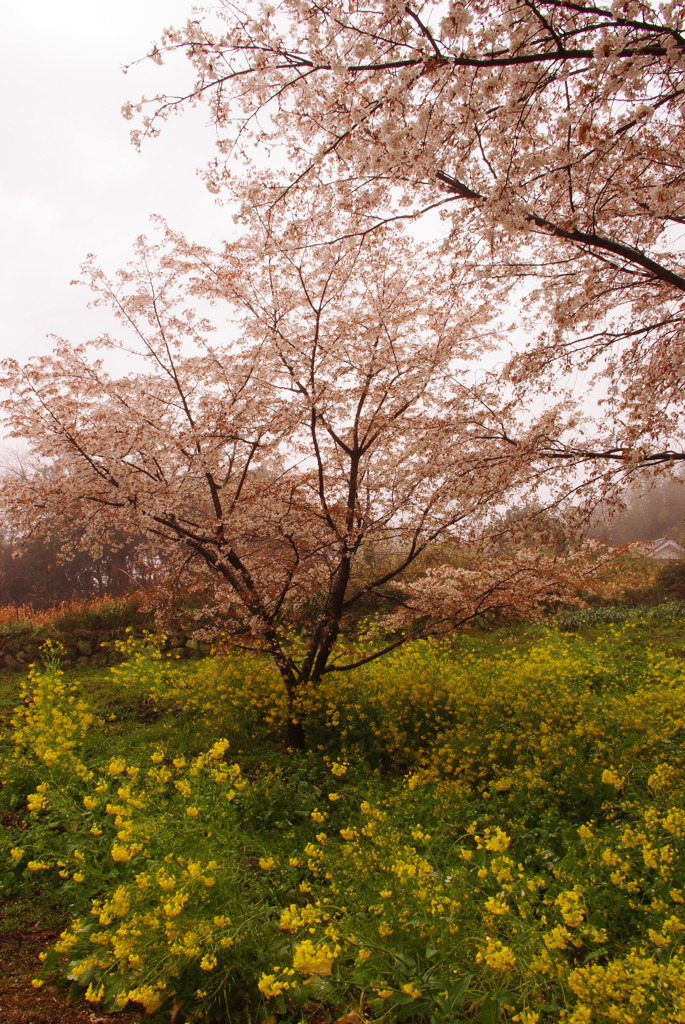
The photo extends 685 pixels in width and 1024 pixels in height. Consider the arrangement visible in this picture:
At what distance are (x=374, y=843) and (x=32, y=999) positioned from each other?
1623 mm

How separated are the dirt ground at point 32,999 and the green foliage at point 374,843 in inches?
2.8

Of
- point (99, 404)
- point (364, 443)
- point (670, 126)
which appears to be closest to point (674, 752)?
point (364, 443)

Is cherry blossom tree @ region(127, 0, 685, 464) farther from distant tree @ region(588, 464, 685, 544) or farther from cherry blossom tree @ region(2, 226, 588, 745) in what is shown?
distant tree @ region(588, 464, 685, 544)

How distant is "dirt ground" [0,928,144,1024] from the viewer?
2346 mm

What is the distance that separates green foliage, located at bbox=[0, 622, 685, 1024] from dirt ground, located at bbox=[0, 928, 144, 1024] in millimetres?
72

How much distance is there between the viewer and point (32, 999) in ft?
8.18

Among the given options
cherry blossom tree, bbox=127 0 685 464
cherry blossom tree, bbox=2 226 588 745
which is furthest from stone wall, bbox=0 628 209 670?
cherry blossom tree, bbox=127 0 685 464

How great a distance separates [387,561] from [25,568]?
16542 millimetres

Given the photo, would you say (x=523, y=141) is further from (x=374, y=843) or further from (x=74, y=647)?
(x=74, y=647)

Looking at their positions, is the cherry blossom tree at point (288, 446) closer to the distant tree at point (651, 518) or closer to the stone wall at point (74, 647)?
the stone wall at point (74, 647)

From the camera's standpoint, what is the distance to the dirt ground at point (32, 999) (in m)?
2.35

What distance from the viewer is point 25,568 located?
1805 cm

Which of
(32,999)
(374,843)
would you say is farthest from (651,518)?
(32,999)

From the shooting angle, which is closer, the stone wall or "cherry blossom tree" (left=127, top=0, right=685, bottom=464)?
"cherry blossom tree" (left=127, top=0, right=685, bottom=464)
